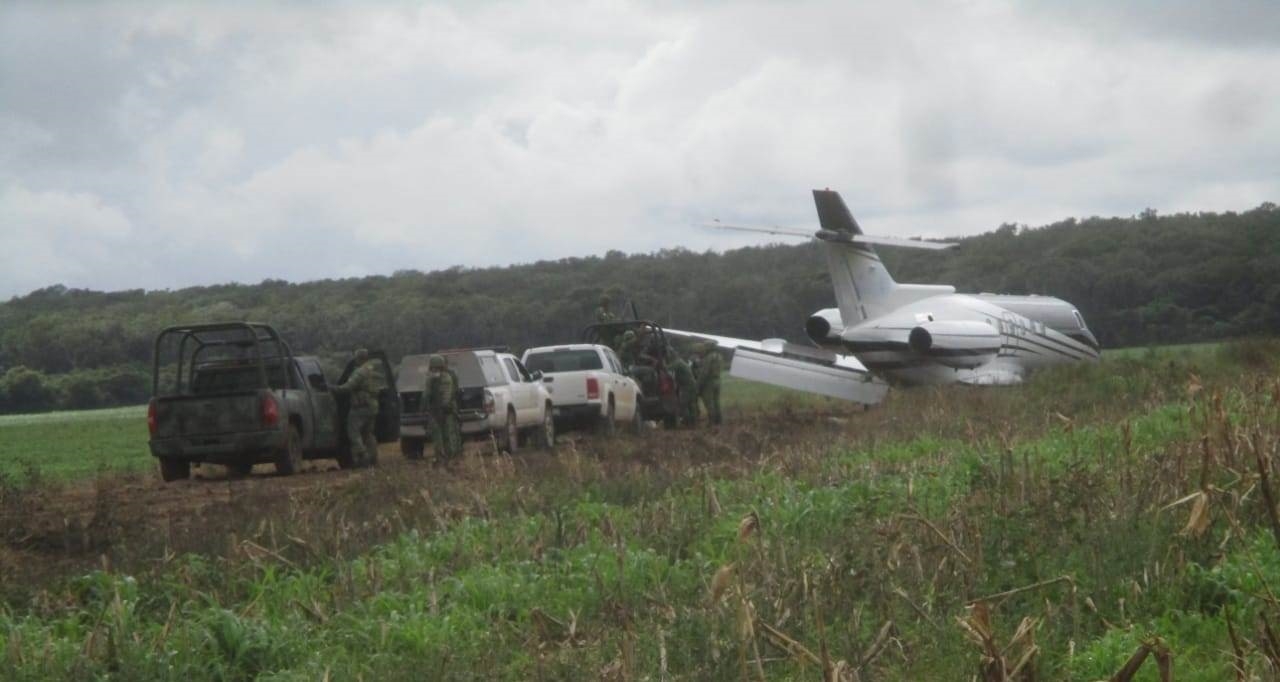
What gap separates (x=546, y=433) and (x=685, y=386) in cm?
609

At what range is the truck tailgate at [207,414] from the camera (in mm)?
19766

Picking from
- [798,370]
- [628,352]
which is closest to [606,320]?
[628,352]

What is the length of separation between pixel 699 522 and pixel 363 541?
2550mm

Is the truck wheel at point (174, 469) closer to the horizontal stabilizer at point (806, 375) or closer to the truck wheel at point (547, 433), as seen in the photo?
the truck wheel at point (547, 433)

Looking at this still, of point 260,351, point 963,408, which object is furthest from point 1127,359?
point 260,351

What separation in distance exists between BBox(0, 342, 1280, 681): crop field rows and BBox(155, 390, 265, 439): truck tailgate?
4.84 meters

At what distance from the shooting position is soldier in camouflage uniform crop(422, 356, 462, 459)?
21359 mm

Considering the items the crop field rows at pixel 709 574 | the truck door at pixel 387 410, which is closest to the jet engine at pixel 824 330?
the truck door at pixel 387 410

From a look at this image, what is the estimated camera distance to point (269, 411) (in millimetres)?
19812

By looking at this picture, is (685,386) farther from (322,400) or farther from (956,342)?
(322,400)

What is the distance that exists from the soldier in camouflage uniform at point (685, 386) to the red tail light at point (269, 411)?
12.1 metres

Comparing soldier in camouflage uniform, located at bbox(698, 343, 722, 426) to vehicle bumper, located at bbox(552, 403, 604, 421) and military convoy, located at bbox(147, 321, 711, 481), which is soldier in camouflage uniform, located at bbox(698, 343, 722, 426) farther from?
vehicle bumper, located at bbox(552, 403, 604, 421)

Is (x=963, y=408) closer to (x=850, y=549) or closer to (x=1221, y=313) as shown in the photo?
(x=850, y=549)

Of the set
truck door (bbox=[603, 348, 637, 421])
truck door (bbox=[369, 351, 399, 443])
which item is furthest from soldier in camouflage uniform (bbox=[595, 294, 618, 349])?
truck door (bbox=[369, 351, 399, 443])
